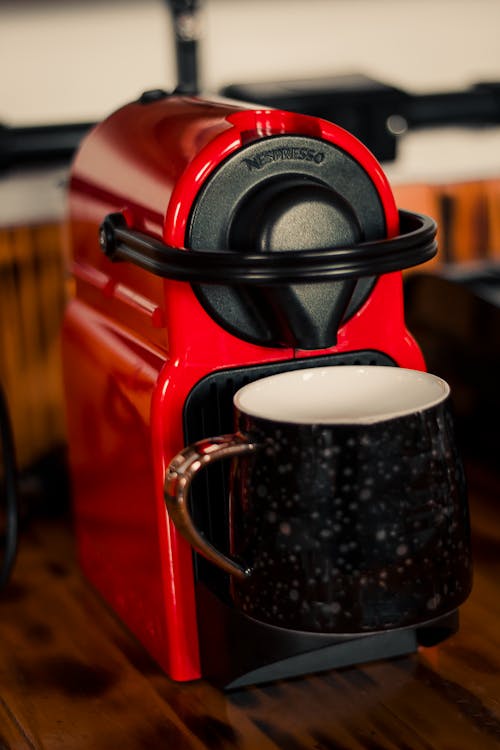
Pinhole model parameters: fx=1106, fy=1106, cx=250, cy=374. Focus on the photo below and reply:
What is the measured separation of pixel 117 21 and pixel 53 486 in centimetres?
48

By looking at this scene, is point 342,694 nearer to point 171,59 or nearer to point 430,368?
point 430,368

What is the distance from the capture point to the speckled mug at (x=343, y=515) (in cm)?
62

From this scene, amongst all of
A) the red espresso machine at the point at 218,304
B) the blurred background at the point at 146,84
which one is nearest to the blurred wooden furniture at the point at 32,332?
the blurred background at the point at 146,84

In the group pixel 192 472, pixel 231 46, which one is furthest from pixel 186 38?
pixel 192 472

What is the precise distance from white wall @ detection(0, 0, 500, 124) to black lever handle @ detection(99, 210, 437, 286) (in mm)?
463

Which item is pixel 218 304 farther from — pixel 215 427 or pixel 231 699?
pixel 231 699

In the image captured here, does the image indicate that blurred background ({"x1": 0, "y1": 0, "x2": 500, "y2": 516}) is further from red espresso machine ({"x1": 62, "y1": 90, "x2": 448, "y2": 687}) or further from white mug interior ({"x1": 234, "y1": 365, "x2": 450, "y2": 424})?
white mug interior ({"x1": 234, "y1": 365, "x2": 450, "y2": 424})

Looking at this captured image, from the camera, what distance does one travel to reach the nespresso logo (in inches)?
27.7

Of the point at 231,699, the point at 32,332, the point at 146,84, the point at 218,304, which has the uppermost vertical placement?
the point at 146,84

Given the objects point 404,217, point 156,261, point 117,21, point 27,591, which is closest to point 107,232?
point 156,261

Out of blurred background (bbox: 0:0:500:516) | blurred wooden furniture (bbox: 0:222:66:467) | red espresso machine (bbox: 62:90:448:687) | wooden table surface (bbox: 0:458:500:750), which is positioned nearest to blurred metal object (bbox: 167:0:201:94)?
blurred background (bbox: 0:0:500:516)

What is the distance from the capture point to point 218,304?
71cm

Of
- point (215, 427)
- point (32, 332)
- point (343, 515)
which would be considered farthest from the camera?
point (32, 332)

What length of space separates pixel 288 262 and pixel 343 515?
15cm
